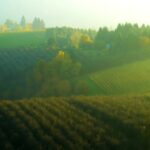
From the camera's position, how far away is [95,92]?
5888 cm

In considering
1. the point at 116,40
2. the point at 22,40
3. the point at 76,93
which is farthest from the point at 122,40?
the point at 22,40

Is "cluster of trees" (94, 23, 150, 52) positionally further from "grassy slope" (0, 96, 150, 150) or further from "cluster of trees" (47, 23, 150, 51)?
"grassy slope" (0, 96, 150, 150)

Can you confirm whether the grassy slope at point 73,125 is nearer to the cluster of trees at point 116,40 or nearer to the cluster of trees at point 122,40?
the cluster of trees at point 122,40

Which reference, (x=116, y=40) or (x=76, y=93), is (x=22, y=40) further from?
(x=76, y=93)

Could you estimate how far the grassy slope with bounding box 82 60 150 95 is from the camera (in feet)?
195

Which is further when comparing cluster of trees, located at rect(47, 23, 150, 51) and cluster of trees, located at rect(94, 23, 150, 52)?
cluster of trees, located at rect(47, 23, 150, 51)

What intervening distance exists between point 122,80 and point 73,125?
3708cm

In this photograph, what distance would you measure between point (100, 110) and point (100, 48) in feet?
192

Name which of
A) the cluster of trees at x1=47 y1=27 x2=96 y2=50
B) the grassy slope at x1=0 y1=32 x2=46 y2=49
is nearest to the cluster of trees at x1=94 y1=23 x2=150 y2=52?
the cluster of trees at x1=47 y1=27 x2=96 y2=50

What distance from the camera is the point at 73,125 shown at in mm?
27656

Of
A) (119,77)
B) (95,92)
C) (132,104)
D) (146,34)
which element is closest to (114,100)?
(132,104)

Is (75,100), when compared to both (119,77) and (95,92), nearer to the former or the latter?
(95,92)

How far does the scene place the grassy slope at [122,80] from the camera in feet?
195

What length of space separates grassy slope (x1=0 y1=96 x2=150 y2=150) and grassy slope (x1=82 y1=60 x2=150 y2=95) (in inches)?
→ 922
